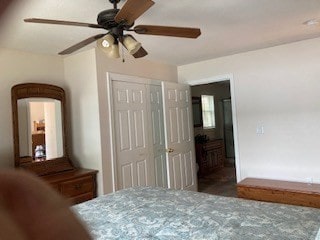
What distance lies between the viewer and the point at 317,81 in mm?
3291

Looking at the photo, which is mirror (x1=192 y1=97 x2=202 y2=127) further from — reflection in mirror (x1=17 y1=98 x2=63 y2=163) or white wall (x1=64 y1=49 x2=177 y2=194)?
reflection in mirror (x1=17 y1=98 x2=63 y2=163)

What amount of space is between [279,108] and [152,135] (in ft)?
5.89

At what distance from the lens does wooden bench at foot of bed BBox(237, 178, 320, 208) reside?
3.02 meters

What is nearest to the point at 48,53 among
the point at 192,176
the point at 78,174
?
the point at 78,174

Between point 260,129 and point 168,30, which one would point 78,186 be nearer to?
point 168,30

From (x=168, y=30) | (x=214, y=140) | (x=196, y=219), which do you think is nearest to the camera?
(x=196, y=219)

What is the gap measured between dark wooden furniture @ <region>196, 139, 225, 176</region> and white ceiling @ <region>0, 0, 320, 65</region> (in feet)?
8.65

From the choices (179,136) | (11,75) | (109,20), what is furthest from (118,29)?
(179,136)

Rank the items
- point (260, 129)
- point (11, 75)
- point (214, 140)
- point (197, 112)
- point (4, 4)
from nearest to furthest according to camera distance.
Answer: point (4, 4) → point (11, 75) → point (260, 129) → point (197, 112) → point (214, 140)

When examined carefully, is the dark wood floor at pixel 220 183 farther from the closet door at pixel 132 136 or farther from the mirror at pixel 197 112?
the closet door at pixel 132 136

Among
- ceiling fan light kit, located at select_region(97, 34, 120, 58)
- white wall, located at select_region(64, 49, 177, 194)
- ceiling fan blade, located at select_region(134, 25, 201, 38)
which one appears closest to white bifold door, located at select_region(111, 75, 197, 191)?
white wall, located at select_region(64, 49, 177, 194)

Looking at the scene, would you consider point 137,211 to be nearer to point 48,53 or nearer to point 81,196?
point 81,196

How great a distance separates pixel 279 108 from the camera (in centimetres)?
358

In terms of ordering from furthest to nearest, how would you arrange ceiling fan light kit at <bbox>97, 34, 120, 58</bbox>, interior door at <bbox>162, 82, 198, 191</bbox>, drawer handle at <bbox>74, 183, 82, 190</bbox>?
interior door at <bbox>162, 82, 198, 191</bbox> < drawer handle at <bbox>74, 183, 82, 190</bbox> < ceiling fan light kit at <bbox>97, 34, 120, 58</bbox>
